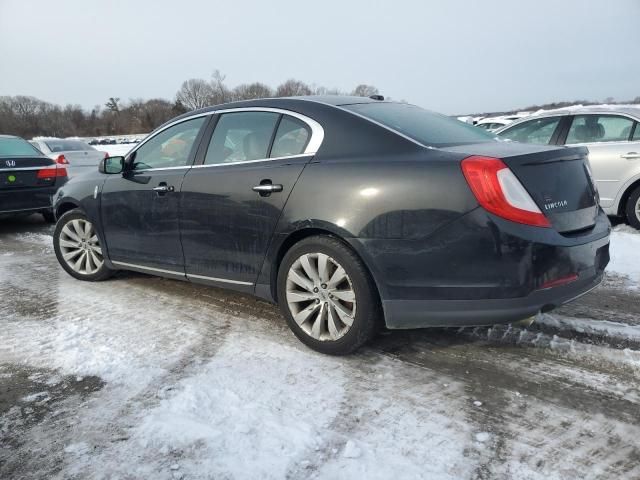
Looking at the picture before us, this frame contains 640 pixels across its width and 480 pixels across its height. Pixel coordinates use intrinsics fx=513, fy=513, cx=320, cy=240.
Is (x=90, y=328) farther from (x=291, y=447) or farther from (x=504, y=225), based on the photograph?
(x=504, y=225)

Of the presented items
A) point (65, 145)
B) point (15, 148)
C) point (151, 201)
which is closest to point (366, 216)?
point (151, 201)

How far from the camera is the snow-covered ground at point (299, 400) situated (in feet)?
7.07

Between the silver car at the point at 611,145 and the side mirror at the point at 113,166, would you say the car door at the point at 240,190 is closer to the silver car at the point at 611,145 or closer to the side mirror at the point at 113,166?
the side mirror at the point at 113,166

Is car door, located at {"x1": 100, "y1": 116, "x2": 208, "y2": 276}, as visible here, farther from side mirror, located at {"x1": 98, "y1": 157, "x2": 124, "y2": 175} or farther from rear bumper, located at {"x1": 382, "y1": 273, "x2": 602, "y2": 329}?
rear bumper, located at {"x1": 382, "y1": 273, "x2": 602, "y2": 329}

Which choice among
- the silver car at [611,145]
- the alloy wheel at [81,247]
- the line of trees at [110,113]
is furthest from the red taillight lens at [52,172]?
the line of trees at [110,113]

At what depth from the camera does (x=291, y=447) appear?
2246 millimetres

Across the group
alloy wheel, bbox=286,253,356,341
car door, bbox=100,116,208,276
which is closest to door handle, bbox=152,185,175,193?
car door, bbox=100,116,208,276

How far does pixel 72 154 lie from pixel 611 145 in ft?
36.5

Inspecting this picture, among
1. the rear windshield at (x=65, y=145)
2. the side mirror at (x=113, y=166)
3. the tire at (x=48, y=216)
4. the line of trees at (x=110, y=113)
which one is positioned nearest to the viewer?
the side mirror at (x=113, y=166)

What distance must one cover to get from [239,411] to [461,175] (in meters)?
1.62

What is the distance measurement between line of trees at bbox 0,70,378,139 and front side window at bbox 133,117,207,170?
77845 mm

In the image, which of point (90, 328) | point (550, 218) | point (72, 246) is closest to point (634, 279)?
point (550, 218)

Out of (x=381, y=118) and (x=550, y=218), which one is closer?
(x=550, y=218)

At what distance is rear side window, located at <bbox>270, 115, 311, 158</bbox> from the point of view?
326 centimetres
